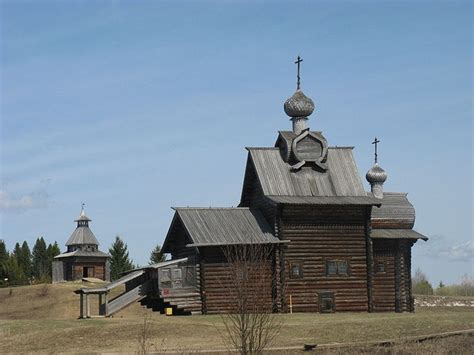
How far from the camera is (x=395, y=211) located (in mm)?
55031

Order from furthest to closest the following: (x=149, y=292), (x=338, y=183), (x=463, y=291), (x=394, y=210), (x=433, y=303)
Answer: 1. (x=463, y=291)
2. (x=433, y=303)
3. (x=394, y=210)
4. (x=338, y=183)
5. (x=149, y=292)

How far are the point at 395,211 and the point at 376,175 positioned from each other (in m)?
3.14

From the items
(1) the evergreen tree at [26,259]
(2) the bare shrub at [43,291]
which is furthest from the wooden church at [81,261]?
(1) the evergreen tree at [26,259]

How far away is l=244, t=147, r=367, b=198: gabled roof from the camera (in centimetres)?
4881

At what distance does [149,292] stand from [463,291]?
4829 centimetres

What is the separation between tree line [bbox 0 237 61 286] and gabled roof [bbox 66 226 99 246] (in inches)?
362

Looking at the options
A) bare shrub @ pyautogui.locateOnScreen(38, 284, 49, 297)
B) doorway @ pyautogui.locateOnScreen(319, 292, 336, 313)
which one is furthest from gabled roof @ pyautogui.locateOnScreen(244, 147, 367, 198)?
bare shrub @ pyautogui.locateOnScreen(38, 284, 49, 297)

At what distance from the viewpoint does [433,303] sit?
211 ft

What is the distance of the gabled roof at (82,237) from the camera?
84000mm

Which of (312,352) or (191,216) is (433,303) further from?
(312,352)

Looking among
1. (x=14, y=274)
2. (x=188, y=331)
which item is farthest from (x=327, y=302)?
(x=14, y=274)

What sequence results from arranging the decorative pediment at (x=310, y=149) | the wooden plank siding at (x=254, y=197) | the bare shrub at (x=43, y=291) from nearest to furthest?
the wooden plank siding at (x=254, y=197) → the decorative pediment at (x=310, y=149) → the bare shrub at (x=43, y=291)

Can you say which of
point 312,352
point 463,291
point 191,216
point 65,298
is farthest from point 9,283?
point 312,352

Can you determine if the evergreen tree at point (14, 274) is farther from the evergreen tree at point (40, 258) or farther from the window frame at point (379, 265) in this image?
the window frame at point (379, 265)
